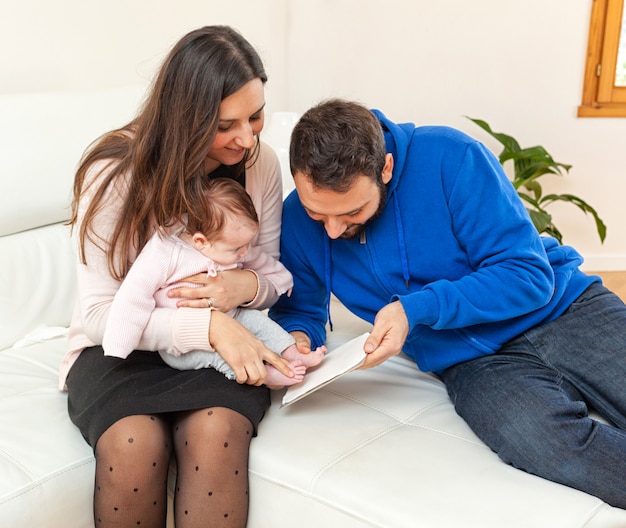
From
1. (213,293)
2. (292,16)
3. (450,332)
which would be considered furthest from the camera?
(292,16)

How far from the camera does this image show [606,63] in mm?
3779

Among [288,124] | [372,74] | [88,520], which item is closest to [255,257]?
[88,520]

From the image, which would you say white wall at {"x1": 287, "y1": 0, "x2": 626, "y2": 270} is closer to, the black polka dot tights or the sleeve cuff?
the sleeve cuff

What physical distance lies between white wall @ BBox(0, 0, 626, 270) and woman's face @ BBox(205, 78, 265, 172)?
6.99 ft

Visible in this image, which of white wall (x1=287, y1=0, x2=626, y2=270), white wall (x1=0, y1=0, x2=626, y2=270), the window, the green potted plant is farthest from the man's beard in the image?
the window

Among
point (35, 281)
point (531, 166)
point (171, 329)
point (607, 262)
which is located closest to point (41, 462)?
point (171, 329)

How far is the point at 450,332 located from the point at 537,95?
2544mm

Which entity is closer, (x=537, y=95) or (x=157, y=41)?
(x=157, y=41)

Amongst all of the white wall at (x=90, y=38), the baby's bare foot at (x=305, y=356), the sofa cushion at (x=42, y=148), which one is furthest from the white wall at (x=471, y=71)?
the baby's bare foot at (x=305, y=356)

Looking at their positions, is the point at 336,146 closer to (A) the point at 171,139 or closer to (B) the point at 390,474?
(A) the point at 171,139

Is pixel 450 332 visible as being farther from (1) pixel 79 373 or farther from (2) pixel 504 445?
(1) pixel 79 373

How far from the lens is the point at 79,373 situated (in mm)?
1499

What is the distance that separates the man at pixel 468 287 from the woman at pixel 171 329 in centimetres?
16

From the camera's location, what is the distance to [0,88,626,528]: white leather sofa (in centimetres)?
122
